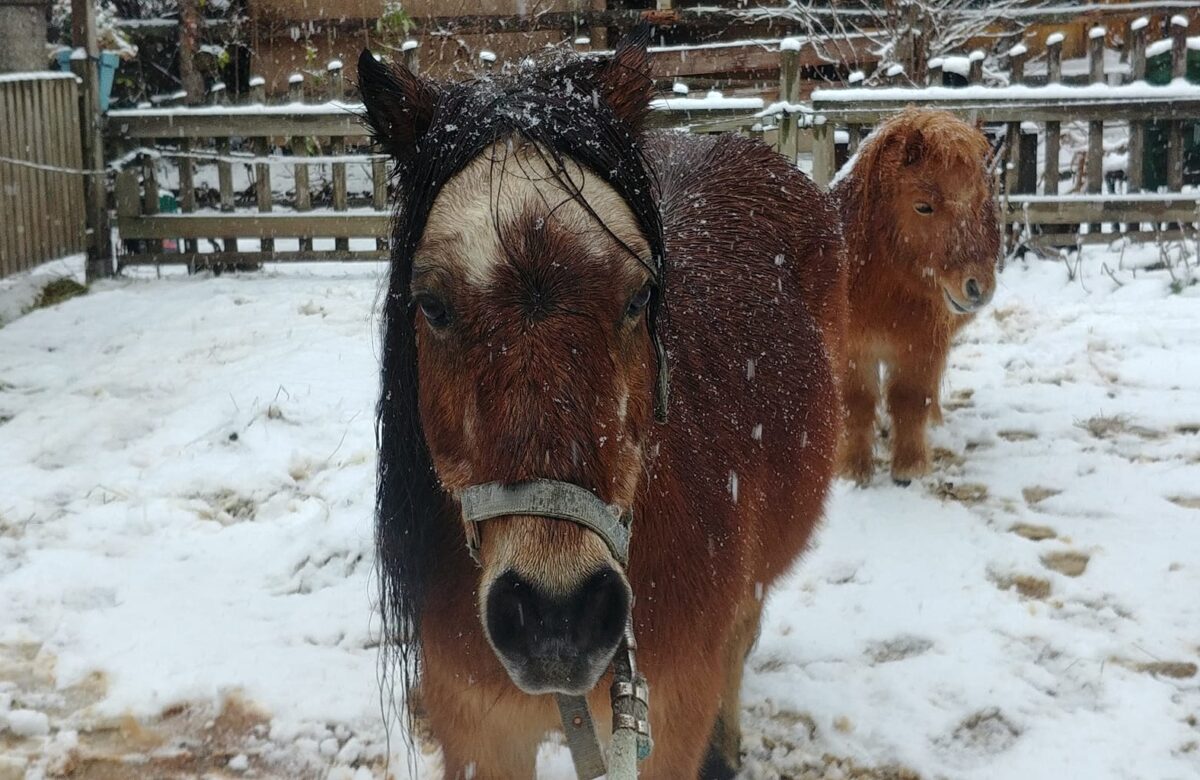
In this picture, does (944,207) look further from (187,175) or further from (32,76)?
(32,76)

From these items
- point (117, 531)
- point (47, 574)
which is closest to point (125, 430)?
point (117, 531)

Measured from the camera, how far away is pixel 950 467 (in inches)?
215

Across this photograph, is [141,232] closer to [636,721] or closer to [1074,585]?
[1074,585]

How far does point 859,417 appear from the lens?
17.8 ft

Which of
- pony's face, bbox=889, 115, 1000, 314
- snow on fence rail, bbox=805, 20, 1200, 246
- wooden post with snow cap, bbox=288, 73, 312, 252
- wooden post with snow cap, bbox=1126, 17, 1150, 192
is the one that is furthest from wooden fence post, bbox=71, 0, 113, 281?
wooden post with snow cap, bbox=1126, 17, 1150, 192

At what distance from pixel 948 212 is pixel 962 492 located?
1382 mm

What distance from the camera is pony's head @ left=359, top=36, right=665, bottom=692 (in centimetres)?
163

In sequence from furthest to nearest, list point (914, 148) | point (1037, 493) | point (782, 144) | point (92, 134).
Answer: point (92, 134), point (782, 144), point (914, 148), point (1037, 493)

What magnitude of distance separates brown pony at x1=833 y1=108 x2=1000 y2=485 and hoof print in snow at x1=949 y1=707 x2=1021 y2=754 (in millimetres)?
2179

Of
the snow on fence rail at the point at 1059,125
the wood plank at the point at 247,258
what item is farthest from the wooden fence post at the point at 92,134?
the snow on fence rail at the point at 1059,125

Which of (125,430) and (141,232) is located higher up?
(141,232)

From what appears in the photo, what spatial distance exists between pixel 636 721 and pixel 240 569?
9.04ft

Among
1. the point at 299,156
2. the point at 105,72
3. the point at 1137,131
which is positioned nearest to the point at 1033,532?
the point at 1137,131

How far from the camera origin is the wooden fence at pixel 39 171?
7.93m
